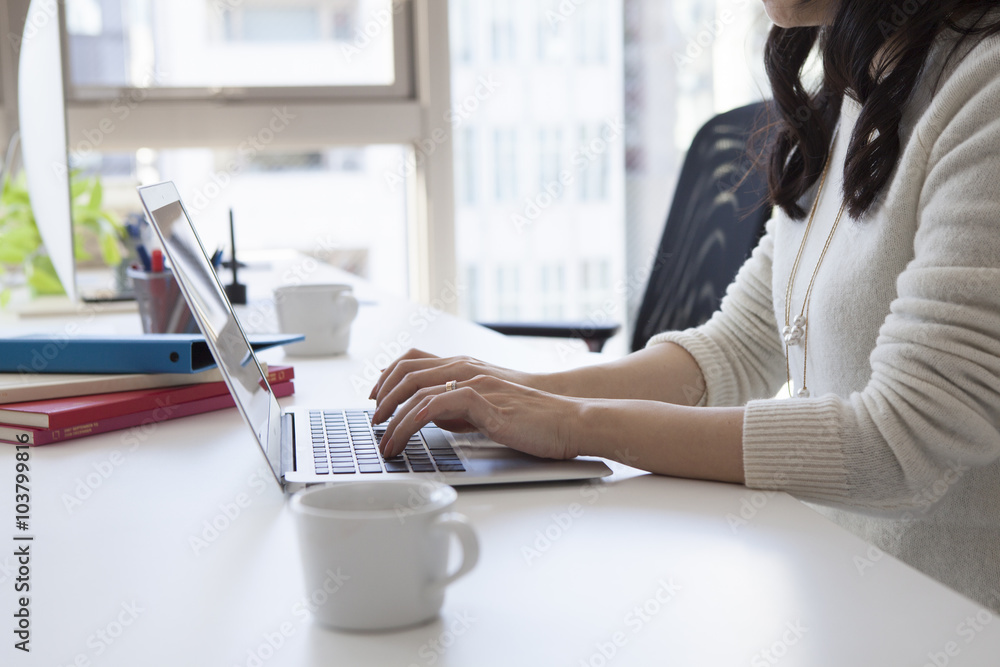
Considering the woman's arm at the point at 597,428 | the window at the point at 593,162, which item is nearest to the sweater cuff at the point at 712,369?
the woman's arm at the point at 597,428

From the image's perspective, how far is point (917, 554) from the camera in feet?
2.90

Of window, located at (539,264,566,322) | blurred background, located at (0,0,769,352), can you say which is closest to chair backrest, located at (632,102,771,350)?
blurred background, located at (0,0,769,352)

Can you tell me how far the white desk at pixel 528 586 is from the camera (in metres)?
0.44

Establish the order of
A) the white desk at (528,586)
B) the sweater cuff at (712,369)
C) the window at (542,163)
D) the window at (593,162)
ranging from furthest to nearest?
the window at (593,162) → the window at (542,163) → the sweater cuff at (712,369) → the white desk at (528,586)

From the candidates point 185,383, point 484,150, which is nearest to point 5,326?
point 185,383

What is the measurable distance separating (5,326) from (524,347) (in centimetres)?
98

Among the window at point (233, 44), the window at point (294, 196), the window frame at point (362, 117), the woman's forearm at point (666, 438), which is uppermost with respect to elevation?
the window at point (233, 44)

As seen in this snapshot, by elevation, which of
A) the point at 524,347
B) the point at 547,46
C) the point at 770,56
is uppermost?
the point at 547,46

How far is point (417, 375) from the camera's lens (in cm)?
80

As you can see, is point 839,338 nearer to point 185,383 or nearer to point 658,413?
point 658,413

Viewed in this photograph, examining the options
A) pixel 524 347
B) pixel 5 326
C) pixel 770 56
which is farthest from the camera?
pixel 5 326

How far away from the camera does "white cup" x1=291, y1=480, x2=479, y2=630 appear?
451mm

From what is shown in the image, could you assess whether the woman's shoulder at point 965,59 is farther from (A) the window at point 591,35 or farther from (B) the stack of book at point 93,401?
(A) the window at point 591,35

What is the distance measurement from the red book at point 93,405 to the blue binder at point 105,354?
3cm
